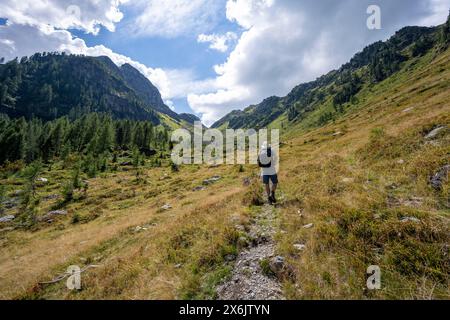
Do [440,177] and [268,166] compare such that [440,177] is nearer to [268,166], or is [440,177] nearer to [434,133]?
[434,133]

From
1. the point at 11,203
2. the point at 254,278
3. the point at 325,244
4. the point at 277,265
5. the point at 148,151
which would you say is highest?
the point at 148,151

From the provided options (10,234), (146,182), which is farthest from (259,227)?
(146,182)

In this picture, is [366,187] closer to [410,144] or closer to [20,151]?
[410,144]

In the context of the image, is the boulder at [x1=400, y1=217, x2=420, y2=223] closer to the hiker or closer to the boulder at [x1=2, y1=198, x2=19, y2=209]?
the hiker

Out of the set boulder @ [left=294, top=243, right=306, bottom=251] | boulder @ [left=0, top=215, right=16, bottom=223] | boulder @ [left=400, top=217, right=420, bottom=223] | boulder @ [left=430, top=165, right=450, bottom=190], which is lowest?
boulder @ [left=0, top=215, right=16, bottom=223]

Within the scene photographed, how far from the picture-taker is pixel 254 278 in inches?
239

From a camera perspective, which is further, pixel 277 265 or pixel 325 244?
pixel 325 244

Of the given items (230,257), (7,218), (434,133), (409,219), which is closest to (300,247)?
(230,257)

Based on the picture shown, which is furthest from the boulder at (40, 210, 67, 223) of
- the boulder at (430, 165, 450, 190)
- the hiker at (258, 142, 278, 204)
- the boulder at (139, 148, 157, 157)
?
the boulder at (139, 148, 157, 157)

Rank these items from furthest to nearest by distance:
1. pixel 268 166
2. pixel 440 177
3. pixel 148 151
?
pixel 148 151 → pixel 268 166 → pixel 440 177

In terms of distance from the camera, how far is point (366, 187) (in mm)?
10008

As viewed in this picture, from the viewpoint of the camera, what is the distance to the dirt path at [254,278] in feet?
18.1

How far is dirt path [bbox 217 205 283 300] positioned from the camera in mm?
5508

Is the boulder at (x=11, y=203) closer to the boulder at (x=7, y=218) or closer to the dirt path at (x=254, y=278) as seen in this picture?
the boulder at (x=7, y=218)
